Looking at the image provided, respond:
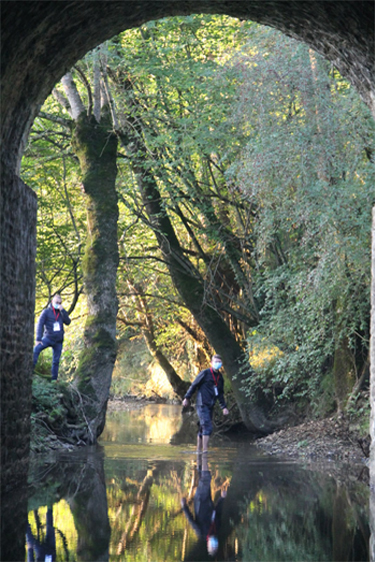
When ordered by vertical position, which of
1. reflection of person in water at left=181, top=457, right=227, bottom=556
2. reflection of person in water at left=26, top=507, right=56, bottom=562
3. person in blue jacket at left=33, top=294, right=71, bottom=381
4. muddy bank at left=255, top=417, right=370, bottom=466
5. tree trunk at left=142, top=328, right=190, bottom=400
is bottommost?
reflection of person in water at left=26, top=507, right=56, bottom=562

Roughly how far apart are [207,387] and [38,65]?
7487mm

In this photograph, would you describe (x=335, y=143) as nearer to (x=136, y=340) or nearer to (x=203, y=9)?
(x=203, y=9)

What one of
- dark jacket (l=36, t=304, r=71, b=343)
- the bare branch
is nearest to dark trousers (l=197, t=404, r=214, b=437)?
dark jacket (l=36, t=304, r=71, b=343)

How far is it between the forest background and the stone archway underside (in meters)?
3.99

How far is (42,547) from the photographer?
5586mm

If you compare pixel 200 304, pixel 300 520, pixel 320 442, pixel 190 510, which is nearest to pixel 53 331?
pixel 200 304

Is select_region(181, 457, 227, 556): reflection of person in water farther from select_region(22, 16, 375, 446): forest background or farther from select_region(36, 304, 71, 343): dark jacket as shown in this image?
select_region(36, 304, 71, 343): dark jacket

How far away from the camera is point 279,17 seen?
7.93 metres

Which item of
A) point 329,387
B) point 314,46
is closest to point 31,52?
point 314,46

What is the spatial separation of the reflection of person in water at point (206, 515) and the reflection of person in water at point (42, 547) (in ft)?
3.88

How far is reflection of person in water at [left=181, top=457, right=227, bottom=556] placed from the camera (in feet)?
20.0

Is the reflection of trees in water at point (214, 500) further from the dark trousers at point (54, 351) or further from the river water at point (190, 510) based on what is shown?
the dark trousers at point (54, 351)

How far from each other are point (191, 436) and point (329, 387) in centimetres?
349

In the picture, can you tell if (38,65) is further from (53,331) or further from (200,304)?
(200,304)
